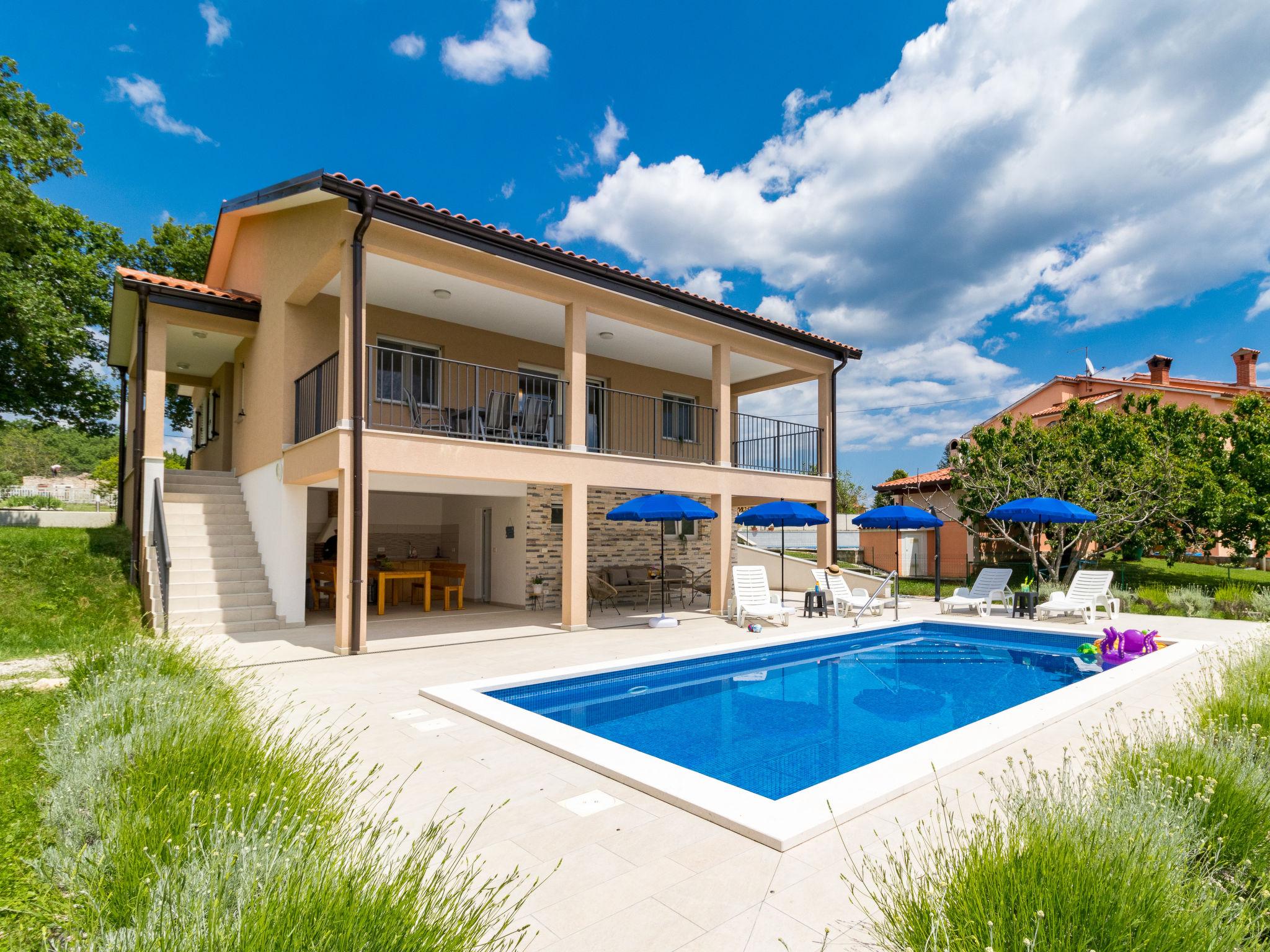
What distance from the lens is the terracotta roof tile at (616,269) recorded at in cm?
1008

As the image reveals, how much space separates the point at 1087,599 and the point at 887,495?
1779 centimetres

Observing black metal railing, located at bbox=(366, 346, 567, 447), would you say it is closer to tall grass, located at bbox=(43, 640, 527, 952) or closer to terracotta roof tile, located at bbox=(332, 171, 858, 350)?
terracotta roof tile, located at bbox=(332, 171, 858, 350)

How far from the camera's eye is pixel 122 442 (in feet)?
55.9

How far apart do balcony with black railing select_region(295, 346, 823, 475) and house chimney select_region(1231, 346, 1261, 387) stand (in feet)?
96.9

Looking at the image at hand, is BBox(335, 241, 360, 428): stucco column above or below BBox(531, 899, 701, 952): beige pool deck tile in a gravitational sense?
above

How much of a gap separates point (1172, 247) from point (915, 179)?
8.38m

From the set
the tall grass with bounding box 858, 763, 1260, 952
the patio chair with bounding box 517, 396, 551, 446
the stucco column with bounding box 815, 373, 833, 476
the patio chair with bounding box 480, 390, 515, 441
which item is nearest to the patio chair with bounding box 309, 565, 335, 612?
the patio chair with bounding box 480, 390, 515, 441

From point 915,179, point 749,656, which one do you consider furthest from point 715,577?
point 915,179

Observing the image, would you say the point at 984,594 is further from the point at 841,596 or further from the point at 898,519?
the point at 841,596

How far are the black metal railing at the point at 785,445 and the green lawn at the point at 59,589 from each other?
13.1 meters

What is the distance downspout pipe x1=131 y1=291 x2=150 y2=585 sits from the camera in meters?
12.5

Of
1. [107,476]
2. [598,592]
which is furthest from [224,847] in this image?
[107,476]

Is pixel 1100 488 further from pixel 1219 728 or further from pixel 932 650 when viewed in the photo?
pixel 1219 728

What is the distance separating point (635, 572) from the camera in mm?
17203
